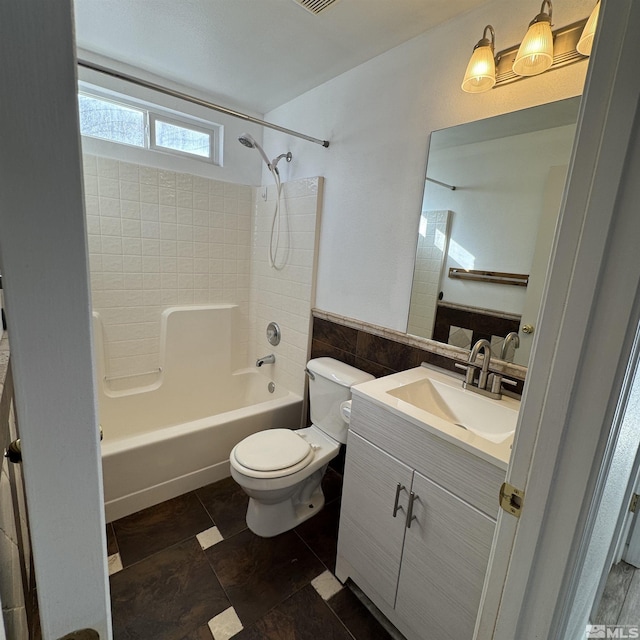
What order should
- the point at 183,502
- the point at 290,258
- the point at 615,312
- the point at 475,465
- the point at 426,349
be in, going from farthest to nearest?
1. the point at 290,258
2. the point at 183,502
3. the point at 426,349
4. the point at 475,465
5. the point at 615,312

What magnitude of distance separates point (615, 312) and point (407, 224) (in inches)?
46.2

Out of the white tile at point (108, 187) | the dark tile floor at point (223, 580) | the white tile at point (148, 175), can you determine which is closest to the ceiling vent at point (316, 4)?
the white tile at point (148, 175)

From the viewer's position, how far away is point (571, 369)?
563 millimetres

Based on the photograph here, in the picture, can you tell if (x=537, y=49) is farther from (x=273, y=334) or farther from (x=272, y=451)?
(x=273, y=334)

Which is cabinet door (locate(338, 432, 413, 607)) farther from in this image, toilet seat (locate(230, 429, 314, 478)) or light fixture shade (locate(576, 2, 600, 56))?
light fixture shade (locate(576, 2, 600, 56))

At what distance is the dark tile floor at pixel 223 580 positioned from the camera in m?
1.28

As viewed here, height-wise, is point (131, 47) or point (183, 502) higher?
point (131, 47)

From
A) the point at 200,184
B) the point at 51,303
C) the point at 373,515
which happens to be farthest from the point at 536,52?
the point at 200,184

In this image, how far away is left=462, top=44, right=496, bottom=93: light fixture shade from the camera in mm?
A: 1187

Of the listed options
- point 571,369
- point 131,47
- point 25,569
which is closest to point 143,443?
point 25,569

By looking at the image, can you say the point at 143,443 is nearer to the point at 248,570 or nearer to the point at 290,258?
the point at 248,570

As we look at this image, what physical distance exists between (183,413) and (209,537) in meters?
1.04

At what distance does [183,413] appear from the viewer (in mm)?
2504

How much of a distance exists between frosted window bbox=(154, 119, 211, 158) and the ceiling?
0.29 meters
